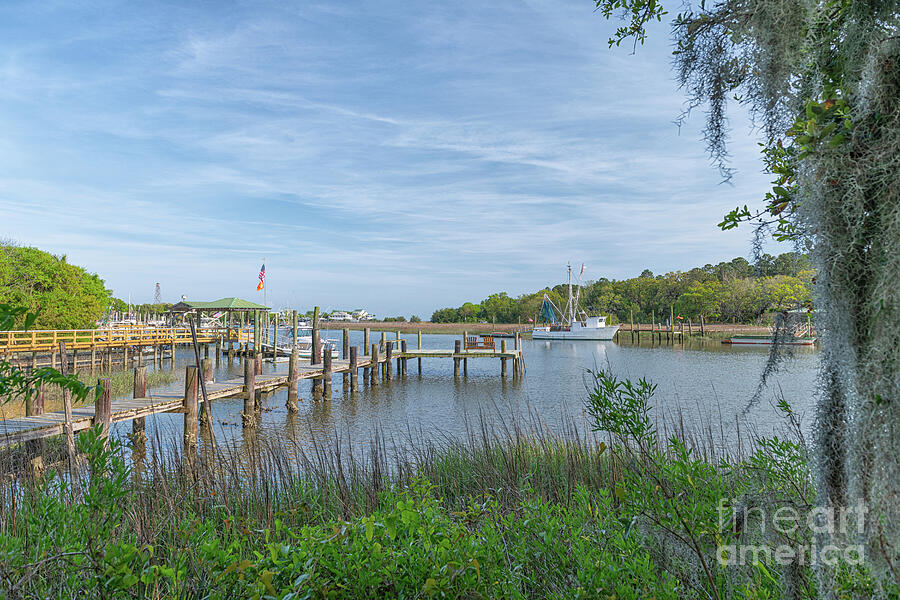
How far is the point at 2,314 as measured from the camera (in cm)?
161

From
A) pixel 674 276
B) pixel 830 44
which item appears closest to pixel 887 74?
pixel 830 44

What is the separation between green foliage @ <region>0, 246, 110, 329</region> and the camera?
2872 cm

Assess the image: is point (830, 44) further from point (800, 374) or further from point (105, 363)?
point (105, 363)

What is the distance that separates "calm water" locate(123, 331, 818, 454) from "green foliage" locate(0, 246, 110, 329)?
32.6ft

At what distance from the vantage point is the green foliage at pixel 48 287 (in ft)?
94.2

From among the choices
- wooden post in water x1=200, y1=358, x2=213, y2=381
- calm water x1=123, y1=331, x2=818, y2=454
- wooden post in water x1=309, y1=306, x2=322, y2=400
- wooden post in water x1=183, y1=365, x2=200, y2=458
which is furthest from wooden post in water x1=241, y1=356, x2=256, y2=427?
wooden post in water x1=309, y1=306, x2=322, y2=400

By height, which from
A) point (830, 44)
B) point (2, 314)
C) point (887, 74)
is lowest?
point (2, 314)

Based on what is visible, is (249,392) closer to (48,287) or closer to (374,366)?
(374,366)

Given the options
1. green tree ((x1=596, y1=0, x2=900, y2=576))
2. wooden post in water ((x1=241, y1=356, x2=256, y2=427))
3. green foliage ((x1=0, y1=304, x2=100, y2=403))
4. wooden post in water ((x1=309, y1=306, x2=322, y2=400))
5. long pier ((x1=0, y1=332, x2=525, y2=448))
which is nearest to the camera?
green tree ((x1=596, y1=0, x2=900, y2=576))

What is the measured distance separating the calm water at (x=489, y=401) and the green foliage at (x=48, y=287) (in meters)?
9.95

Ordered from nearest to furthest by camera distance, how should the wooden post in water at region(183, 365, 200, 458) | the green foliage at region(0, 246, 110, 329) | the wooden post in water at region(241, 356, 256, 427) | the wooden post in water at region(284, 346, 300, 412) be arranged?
the wooden post in water at region(183, 365, 200, 458) < the wooden post in water at region(241, 356, 256, 427) < the wooden post in water at region(284, 346, 300, 412) < the green foliage at region(0, 246, 110, 329)

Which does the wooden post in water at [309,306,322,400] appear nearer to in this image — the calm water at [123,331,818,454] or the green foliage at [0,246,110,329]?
the calm water at [123,331,818,454]

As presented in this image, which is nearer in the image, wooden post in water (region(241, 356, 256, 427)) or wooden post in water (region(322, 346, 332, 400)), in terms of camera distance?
wooden post in water (region(241, 356, 256, 427))

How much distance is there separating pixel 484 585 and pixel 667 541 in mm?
909
